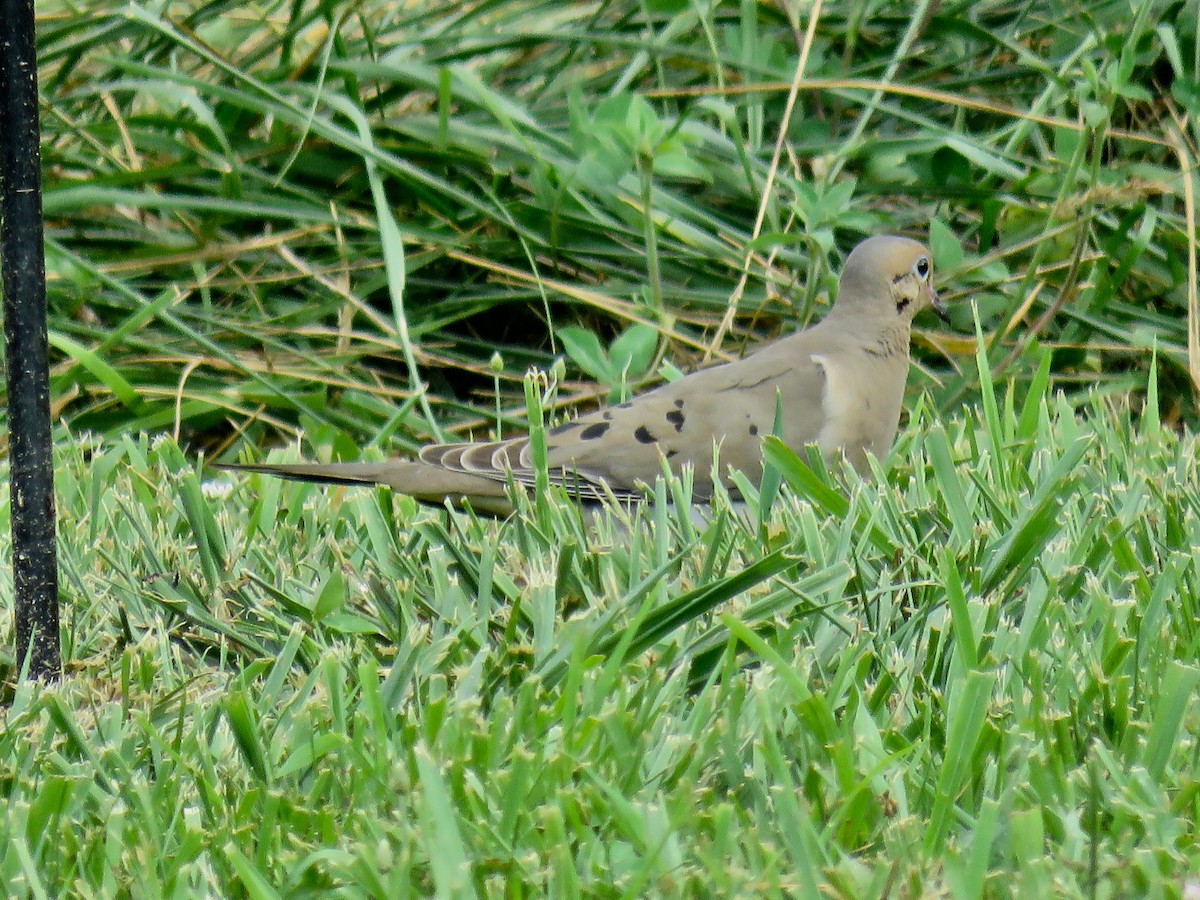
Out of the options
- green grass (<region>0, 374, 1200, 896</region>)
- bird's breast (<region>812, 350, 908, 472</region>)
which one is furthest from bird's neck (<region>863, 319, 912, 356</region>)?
green grass (<region>0, 374, 1200, 896</region>)

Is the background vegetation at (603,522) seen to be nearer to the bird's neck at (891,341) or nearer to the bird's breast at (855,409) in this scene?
the bird's breast at (855,409)

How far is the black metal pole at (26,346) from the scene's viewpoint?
2238mm

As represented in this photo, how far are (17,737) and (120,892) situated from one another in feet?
1.38

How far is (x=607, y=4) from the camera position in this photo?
5.43 metres

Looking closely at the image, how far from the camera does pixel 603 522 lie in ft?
10.4

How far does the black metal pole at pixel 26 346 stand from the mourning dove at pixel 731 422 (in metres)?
1.09

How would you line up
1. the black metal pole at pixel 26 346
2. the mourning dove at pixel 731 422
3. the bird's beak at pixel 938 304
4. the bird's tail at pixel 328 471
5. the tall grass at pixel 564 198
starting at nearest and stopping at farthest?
1. the black metal pole at pixel 26 346
2. the bird's tail at pixel 328 471
3. the mourning dove at pixel 731 422
4. the bird's beak at pixel 938 304
5. the tall grass at pixel 564 198

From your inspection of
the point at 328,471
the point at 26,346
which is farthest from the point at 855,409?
the point at 26,346

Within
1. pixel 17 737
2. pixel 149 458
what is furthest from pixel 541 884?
pixel 149 458

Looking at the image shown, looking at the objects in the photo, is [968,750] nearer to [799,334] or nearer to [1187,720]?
[1187,720]

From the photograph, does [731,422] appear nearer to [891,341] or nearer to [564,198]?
[891,341]

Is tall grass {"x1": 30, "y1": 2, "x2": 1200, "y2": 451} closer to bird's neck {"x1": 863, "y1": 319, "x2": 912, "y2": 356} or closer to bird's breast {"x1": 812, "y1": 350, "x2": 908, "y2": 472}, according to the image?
bird's neck {"x1": 863, "y1": 319, "x2": 912, "y2": 356}

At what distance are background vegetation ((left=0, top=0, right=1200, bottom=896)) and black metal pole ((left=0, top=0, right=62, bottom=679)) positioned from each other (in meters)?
0.16

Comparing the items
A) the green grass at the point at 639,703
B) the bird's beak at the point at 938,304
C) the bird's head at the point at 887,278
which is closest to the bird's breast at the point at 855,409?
the bird's head at the point at 887,278
